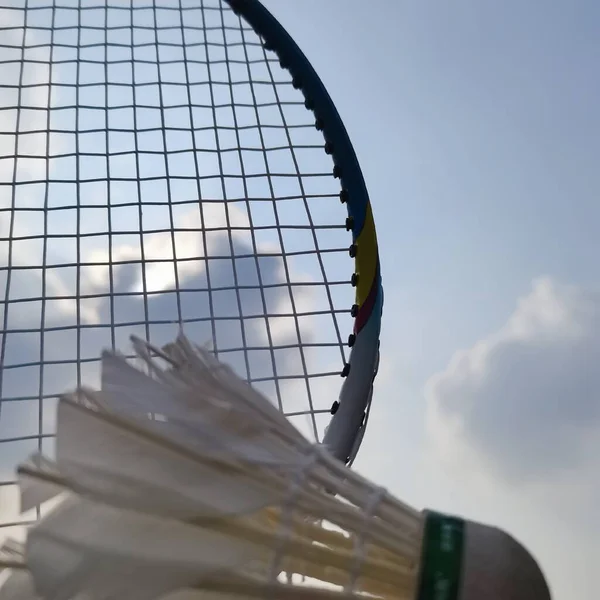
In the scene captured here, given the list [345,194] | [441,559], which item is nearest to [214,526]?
[441,559]

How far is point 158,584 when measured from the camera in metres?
0.99

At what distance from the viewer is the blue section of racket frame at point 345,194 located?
218 centimetres

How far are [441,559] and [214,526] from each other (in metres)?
→ 0.27

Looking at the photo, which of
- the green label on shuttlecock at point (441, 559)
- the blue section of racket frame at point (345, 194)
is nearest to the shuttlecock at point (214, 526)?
the green label on shuttlecock at point (441, 559)

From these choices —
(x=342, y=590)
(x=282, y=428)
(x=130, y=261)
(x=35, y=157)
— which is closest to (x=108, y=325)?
(x=130, y=261)

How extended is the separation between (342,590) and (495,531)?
0.20 metres

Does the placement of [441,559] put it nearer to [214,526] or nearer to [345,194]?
[214,526]

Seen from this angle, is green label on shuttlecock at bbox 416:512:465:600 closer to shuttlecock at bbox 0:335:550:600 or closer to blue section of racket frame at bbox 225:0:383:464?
shuttlecock at bbox 0:335:550:600

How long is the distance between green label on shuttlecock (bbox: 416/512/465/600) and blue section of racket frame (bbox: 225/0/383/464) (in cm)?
97

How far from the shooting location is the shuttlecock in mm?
994

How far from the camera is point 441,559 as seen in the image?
3.37ft

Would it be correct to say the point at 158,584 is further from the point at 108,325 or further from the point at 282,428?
the point at 108,325

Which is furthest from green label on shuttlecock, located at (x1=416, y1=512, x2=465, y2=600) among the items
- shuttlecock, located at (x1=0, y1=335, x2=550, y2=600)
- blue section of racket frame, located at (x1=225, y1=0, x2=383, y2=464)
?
blue section of racket frame, located at (x1=225, y1=0, x2=383, y2=464)

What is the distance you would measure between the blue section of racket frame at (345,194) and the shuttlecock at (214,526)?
939mm
